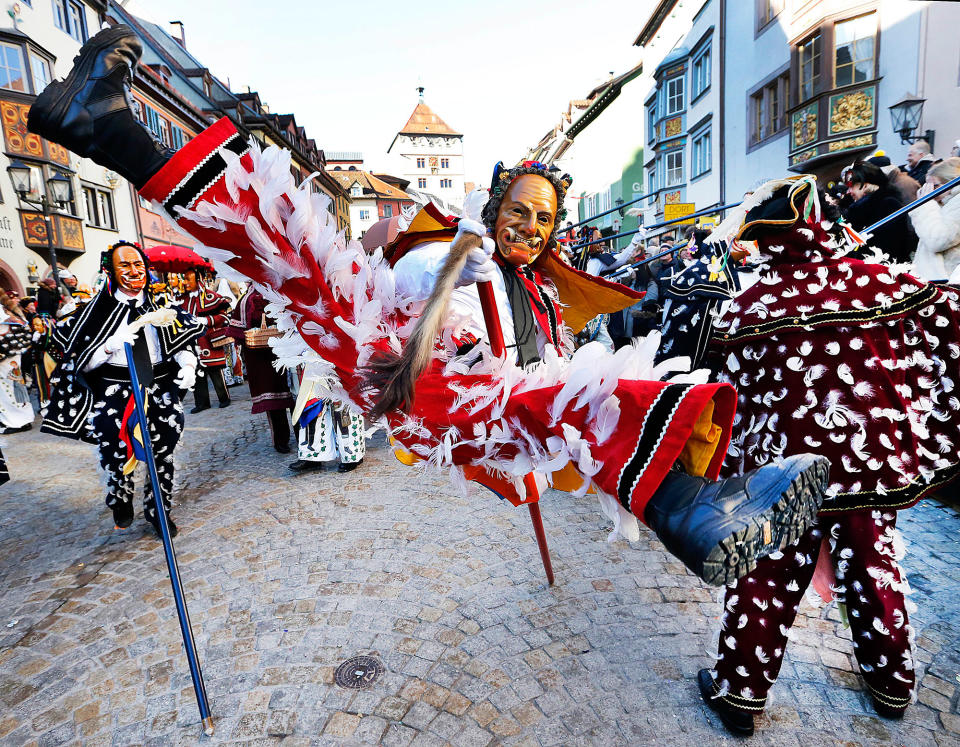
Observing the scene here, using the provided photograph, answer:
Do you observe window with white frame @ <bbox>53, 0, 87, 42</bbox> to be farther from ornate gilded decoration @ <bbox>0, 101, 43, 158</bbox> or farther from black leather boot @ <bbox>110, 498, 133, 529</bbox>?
black leather boot @ <bbox>110, 498, 133, 529</bbox>

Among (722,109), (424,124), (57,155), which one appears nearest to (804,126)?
(722,109)

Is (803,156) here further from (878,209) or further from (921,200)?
(921,200)

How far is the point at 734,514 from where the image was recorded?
1248mm

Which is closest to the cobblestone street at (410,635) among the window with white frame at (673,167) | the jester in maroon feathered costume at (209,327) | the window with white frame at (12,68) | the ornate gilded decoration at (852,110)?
the jester in maroon feathered costume at (209,327)

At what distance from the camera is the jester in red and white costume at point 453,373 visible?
1301 millimetres

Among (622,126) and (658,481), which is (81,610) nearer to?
(658,481)

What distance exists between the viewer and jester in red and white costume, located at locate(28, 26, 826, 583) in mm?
1301

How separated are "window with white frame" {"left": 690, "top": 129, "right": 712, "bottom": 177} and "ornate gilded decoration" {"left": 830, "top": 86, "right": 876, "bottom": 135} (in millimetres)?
6869

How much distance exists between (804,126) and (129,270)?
610 inches

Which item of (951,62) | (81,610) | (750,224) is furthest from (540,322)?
(951,62)

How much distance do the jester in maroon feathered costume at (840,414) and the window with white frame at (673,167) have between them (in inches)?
963

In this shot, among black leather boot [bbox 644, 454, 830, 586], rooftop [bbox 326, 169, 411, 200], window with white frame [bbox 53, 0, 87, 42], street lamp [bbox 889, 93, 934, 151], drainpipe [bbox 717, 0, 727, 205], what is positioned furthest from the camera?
rooftop [bbox 326, 169, 411, 200]

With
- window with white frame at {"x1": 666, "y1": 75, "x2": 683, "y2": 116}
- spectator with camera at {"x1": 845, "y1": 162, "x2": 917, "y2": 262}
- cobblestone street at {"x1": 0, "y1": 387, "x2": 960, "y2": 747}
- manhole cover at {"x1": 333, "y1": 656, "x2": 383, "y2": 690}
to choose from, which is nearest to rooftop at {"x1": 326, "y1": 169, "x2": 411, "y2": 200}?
window with white frame at {"x1": 666, "y1": 75, "x2": 683, "y2": 116}

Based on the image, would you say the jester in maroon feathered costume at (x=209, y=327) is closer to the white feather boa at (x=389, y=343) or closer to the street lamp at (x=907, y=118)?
the white feather boa at (x=389, y=343)
